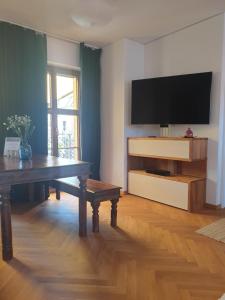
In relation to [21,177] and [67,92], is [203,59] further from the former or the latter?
[21,177]

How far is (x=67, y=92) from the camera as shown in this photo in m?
4.39

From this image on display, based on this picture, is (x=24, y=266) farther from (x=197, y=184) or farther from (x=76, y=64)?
(x=76, y=64)

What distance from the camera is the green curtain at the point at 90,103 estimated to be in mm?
4293

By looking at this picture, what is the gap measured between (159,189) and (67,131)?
6.29 feet

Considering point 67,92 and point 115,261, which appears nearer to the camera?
point 115,261

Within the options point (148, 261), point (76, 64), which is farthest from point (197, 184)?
point (76, 64)

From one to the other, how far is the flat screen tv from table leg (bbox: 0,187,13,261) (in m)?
2.61

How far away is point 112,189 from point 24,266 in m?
1.16

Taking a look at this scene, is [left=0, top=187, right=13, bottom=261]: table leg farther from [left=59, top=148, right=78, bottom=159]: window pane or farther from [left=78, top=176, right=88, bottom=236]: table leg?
[left=59, top=148, right=78, bottom=159]: window pane

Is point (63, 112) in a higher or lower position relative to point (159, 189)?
higher

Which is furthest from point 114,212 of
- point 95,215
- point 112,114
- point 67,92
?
point 67,92

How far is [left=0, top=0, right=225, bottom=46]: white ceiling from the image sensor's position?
2834mm

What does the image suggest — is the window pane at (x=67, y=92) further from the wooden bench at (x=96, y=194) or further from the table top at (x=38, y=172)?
the table top at (x=38, y=172)

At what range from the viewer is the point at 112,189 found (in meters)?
2.75
